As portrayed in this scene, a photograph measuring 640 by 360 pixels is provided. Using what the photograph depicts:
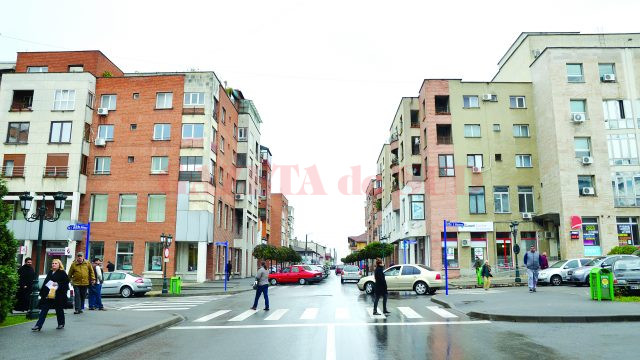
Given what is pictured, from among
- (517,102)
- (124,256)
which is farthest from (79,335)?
(517,102)

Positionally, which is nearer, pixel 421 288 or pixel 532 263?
pixel 532 263

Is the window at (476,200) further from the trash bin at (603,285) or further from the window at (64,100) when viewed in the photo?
the window at (64,100)

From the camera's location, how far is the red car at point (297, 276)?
1565 inches

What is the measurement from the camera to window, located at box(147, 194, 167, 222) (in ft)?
129

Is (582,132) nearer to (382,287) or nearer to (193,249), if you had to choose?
(382,287)

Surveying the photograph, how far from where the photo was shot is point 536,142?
136 ft

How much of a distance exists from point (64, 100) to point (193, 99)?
417 inches

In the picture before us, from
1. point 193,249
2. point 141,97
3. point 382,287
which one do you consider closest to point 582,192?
point 382,287

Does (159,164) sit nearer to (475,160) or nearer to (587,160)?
(475,160)

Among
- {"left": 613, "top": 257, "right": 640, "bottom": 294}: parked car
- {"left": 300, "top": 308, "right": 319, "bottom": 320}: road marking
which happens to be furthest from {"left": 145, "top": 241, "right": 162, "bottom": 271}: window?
{"left": 613, "top": 257, "right": 640, "bottom": 294}: parked car

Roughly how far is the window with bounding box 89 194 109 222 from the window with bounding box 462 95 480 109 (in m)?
31.4

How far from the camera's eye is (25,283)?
49.3 ft

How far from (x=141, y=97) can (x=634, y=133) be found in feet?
131

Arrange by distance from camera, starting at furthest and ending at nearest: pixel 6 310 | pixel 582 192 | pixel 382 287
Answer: pixel 582 192 < pixel 382 287 < pixel 6 310
